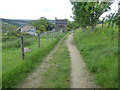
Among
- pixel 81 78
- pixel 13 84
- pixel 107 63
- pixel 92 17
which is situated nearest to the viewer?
pixel 13 84

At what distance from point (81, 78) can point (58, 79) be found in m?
0.77

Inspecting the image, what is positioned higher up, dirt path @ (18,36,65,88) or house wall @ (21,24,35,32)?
house wall @ (21,24,35,32)

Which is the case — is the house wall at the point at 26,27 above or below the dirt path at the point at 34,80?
above

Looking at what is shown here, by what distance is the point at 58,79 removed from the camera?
3.50 metres

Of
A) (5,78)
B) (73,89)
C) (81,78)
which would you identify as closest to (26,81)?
(5,78)

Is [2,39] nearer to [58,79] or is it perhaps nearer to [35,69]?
[35,69]

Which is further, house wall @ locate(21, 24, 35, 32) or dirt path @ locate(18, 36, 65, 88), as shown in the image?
house wall @ locate(21, 24, 35, 32)

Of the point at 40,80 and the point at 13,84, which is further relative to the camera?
the point at 40,80

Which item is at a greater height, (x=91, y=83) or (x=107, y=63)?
(x=107, y=63)

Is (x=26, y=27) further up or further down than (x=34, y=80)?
further up

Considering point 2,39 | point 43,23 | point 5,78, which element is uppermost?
point 43,23

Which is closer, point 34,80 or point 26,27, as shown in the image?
point 34,80

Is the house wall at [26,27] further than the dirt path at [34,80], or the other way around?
the house wall at [26,27]

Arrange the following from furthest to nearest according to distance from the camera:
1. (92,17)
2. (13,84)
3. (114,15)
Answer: (92,17), (13,84), (114,15)
